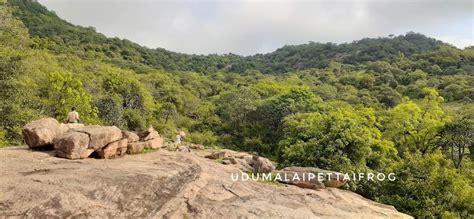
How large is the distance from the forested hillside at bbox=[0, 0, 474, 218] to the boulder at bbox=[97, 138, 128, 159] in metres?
12.7

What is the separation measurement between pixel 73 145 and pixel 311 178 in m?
11.0

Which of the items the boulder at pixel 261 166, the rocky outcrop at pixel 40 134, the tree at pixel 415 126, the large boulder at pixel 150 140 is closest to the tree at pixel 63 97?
the large boulder at pixel 150 140

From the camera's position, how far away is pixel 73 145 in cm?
1625

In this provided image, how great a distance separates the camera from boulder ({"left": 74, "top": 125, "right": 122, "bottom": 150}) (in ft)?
55.9

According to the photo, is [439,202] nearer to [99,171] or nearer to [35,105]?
[99,171]

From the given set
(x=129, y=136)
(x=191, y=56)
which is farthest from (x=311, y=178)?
(x=191, y=56)

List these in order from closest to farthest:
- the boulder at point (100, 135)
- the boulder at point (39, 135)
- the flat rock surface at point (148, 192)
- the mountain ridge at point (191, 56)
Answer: the flat rock surface at point (148, 192) < the boulder at point (39, 135) < the boulder at point (100, 135) < the mountain ridge at point (191, 56)

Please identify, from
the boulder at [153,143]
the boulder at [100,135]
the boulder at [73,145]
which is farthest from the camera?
the boulder at [153,143]

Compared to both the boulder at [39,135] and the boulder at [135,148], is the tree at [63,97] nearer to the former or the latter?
the boulder at [135,148]

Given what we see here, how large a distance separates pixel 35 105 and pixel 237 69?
426ft

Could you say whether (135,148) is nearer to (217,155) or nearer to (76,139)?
(76,139)

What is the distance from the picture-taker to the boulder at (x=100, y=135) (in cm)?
1705

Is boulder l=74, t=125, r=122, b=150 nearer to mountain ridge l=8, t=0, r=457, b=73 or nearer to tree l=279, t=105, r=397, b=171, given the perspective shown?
tree l=279, t=105, r=397, b=171

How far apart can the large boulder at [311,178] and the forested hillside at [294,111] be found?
261 centimetres
